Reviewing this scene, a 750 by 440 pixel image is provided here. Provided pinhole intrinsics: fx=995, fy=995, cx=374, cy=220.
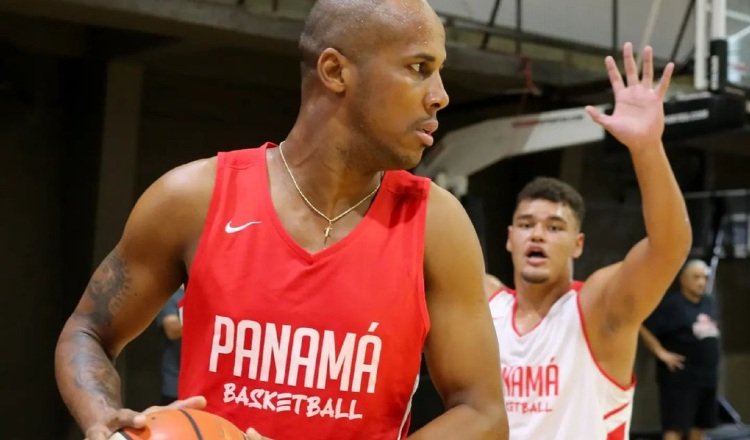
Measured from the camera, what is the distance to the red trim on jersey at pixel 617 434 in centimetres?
335

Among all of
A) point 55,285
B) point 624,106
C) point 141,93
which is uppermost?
point 141,93

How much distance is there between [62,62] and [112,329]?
6641 millimetres

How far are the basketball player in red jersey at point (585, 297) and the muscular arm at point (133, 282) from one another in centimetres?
141

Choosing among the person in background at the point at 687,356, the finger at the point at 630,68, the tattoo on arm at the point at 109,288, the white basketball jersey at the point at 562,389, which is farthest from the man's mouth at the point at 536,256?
the person in background at the point at 687,356

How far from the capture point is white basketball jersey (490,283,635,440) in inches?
129

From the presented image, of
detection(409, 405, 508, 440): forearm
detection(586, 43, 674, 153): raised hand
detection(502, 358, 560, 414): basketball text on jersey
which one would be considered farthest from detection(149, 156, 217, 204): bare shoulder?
detection(502, 358, 560, 414): basketball text on jersey

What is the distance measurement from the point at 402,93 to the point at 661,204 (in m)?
1.35

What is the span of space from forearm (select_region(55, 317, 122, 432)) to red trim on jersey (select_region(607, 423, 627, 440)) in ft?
6.59

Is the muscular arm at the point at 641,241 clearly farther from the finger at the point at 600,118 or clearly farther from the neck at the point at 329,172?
the neck at the point at 329,172

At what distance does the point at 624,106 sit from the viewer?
2.88 meters

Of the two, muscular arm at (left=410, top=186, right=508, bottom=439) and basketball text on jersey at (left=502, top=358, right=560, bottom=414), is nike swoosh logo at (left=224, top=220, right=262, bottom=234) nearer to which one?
muscular arm at (left=410, top=186, right=508, bottom=439)

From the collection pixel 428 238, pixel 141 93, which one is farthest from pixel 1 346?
pixel 428 238

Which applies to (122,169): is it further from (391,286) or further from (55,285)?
(391,286)

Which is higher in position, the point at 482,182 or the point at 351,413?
the point at 482,182
